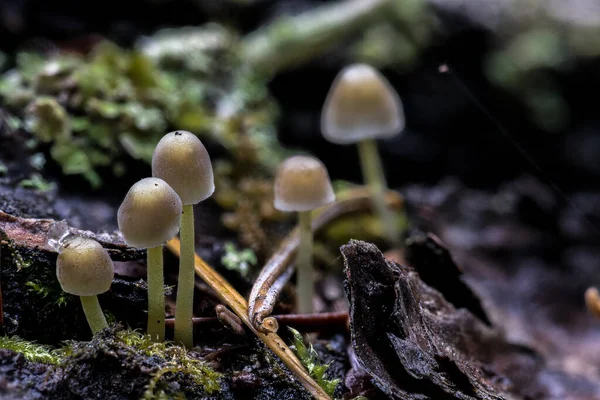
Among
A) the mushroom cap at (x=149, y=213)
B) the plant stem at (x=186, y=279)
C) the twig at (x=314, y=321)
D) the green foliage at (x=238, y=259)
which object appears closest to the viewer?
the mushroom cap at (x=149, y=213)

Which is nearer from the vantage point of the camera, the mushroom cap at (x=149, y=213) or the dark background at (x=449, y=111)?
the mushroom cap at (x=149, y=213)

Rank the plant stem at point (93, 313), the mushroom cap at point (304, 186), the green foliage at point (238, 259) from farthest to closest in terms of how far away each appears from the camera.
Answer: the green foliage at point (238, 259)
the mushroom cap at point (304, 186)
the plant stem at point (93, 313)

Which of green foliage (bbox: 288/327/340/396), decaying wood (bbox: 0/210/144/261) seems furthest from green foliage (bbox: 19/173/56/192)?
green foliage (bbox: 288/327/340/396)

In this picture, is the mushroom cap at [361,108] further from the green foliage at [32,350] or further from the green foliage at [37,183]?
the green foliage at [32,350]

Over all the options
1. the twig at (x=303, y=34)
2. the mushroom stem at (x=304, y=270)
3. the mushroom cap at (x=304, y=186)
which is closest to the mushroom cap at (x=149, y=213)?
the mushroom cap at (x=304, y=186)

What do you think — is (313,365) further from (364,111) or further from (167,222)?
(364,111)

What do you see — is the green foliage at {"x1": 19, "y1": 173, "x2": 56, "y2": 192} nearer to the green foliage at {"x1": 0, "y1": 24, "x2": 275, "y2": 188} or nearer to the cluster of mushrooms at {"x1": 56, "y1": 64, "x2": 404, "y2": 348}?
the green foliage at {"x1": 0, "y1": 24, "x2": 275, "y2": 188}
